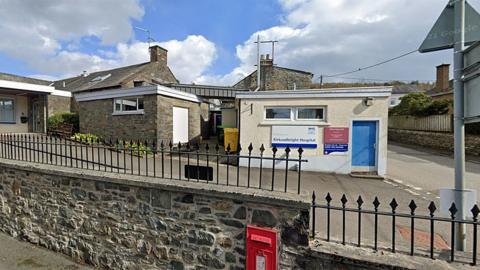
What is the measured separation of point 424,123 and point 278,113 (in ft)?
50.0

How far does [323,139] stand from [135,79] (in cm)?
1439

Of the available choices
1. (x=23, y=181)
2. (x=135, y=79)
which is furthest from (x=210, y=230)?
(x=135, y=79)

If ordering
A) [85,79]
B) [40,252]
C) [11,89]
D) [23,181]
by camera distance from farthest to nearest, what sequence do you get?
1. [85,79]
2. [11,89]
3. [23,181]
4. [40,252]

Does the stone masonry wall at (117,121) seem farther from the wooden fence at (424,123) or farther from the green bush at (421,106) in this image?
the green bush at (421,106)

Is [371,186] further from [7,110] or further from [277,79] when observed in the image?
[7,110]

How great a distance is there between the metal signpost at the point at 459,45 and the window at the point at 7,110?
24.0 m

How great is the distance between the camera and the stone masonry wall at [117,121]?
41.0 ft

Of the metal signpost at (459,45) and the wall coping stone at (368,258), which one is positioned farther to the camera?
the metal signpost at (459,45)

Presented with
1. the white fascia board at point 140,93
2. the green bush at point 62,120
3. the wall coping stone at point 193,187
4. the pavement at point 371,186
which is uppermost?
the white fascia board at point 140,93

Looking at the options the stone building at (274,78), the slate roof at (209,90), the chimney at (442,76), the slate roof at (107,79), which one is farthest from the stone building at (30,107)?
the chimney at (442,76)

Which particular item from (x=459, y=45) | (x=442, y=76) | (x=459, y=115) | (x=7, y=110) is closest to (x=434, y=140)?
(x=442, y=76)

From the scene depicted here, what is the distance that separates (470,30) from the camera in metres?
2.97

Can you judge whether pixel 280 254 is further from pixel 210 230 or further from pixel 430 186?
pixel 430 186

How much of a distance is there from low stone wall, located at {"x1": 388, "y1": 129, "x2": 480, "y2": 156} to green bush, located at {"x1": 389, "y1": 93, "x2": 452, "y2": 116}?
1.62 metres
